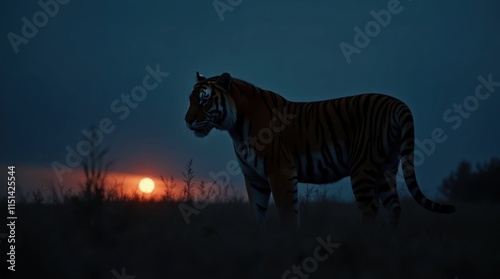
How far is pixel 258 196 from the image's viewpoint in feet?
28.9

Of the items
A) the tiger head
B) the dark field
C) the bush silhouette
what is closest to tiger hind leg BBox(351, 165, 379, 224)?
the dark field

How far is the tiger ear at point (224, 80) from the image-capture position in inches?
341

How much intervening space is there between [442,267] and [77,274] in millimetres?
3181

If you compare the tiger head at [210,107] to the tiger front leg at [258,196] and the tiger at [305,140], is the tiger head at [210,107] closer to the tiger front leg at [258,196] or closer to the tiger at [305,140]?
the tiger at [305,140]

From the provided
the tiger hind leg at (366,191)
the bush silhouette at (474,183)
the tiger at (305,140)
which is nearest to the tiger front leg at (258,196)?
the tiger at (305,140)

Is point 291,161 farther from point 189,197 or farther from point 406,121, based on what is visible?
point 189,197

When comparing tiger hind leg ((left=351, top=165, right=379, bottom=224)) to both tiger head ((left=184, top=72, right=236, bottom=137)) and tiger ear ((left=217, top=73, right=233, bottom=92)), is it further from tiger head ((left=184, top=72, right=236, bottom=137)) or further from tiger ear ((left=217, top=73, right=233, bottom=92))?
tiger ear ((left=217, top=73, right=233, bottom=92))

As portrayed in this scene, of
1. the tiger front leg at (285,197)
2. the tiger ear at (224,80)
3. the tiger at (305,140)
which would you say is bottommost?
the tiger front leg at (285,197)

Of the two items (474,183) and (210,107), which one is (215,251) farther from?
(474,183)

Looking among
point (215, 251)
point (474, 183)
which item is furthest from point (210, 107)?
point (474, 183)

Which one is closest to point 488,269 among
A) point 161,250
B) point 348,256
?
point 348,256

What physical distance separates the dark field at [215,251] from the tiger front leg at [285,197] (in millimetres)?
347

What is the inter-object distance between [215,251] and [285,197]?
268 cm

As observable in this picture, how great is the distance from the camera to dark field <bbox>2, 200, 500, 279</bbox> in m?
4.89
